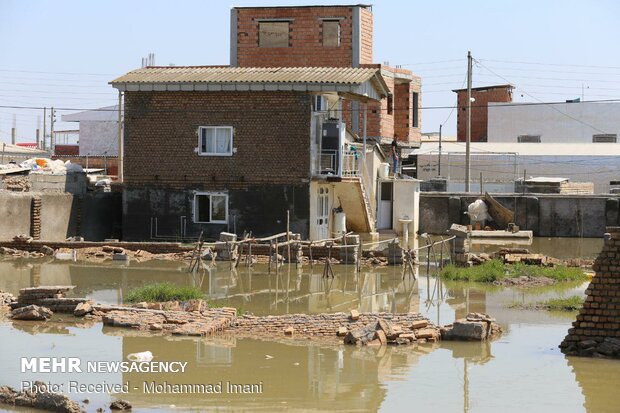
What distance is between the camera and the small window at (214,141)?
120 feet

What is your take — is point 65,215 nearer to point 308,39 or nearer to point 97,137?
point 308,39

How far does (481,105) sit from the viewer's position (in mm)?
72188

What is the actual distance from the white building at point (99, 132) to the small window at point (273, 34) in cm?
2028

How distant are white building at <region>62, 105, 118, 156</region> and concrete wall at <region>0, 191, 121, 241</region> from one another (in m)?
30.7

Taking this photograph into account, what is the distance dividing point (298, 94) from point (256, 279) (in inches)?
403

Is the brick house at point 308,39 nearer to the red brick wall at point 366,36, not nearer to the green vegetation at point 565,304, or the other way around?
the red brick wall at point 366,36

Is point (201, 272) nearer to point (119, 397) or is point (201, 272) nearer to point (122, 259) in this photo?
point (122, 259)

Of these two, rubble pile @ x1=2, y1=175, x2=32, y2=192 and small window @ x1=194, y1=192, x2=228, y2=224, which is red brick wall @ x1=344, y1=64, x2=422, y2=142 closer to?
small window @ x1=194, y1=192, x2=228, y2=224

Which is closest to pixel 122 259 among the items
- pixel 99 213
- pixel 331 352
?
pixel 99 213

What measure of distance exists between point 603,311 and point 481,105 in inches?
2228

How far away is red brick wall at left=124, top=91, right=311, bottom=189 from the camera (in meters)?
35.9

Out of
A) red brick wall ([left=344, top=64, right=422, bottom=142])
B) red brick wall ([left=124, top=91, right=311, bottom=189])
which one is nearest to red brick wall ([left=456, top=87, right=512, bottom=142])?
red brick wall ([left=344, top=64, right=422, bottom=142])

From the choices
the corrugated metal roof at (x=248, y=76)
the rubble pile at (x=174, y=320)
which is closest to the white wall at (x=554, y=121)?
the corrugated metal roof at (x=248, y=76)

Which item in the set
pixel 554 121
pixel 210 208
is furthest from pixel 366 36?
pixel 554 121
